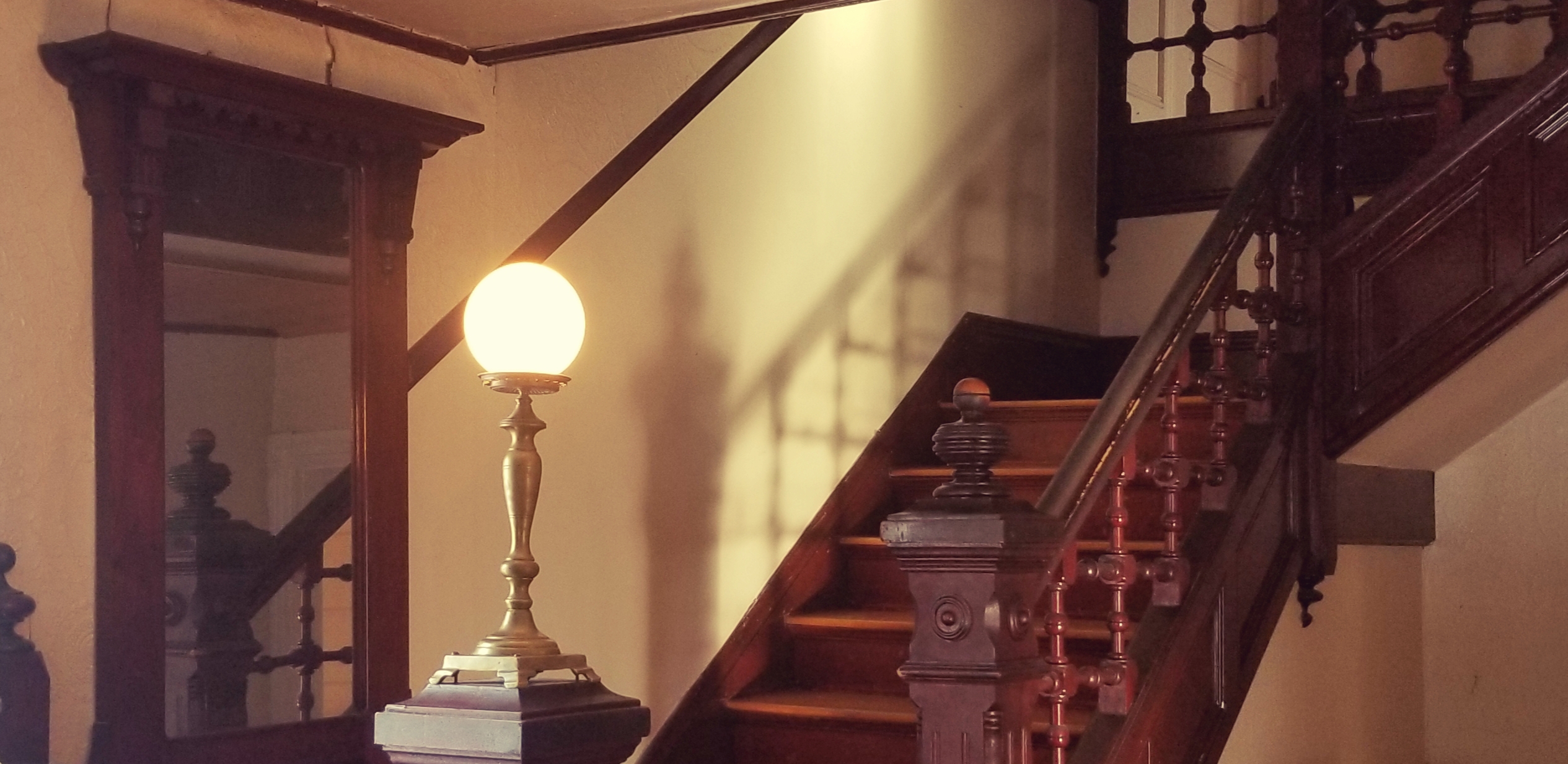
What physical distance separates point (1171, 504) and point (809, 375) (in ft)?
3.65

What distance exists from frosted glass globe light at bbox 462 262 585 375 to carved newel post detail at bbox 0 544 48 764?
2.28 feet

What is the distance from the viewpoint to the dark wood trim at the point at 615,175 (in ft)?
9.32

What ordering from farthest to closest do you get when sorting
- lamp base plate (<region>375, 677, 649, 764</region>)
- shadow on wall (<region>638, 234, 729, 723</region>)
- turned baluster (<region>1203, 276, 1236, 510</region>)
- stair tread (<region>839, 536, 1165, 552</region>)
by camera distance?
1. stair tread (<region>839, 536, 1165, 552</region>)
2. shadow on wall (<region>638, 234, 729, 723</region>)
3. turned baluster (<region>1203, 276, 1236, 510</region>)
4. lamp base plate (<region>375, 677, 649, 764</region>)

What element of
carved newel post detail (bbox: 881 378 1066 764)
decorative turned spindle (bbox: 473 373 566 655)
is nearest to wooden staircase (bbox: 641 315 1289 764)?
carved newel post detail (bbox: 881 378 1066 764)

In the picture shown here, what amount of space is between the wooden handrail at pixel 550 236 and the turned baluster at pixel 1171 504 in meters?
1.04

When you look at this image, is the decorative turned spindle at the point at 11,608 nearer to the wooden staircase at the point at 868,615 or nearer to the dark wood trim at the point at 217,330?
the dark wood trim at the point at 217,330

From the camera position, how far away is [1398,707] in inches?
177

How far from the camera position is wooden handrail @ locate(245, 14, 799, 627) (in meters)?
2.56

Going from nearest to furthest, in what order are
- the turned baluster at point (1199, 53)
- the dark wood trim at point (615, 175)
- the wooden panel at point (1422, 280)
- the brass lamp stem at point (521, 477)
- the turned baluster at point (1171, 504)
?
the brass lamp stem at point (521, 477) < the dark wood trim at point (615, 175) < the turned baluster at point (1171, 504) < the wooden panel at point (1422, 280) < the turned baluster at point (1199, 53)

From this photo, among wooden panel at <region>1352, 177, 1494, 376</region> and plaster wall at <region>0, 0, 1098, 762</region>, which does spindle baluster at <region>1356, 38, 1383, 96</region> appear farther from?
plaster wall at <region>0, 0, 1098, 762</region>

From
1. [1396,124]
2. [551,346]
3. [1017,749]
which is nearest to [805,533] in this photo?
[1017,749]

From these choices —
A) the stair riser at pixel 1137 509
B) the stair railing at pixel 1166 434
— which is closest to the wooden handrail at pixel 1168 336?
the stair railing at pixel 1166 434

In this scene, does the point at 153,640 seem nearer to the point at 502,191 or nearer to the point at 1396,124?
the point at 502,191

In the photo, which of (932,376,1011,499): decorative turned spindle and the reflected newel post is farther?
(932,376,1011,499): decorative turned spindle
